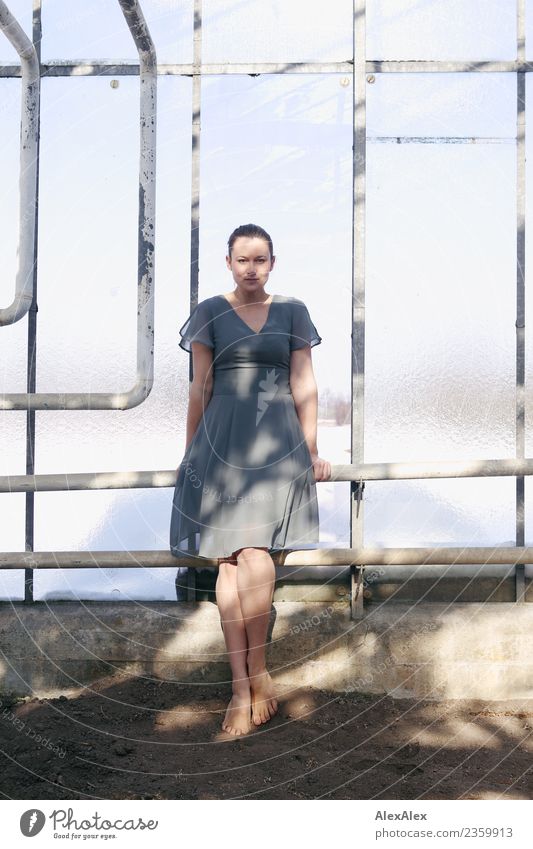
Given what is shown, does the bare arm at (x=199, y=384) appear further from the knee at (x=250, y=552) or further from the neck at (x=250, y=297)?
the knee at (x=250, y=552)

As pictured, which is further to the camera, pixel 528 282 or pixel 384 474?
pixel 528 282

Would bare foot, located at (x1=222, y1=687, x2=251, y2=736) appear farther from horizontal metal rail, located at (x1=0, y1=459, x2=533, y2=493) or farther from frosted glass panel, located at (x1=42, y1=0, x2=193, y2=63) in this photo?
frosted glass panel, located at (x1=42, y1=0, x2=193, y2=63)

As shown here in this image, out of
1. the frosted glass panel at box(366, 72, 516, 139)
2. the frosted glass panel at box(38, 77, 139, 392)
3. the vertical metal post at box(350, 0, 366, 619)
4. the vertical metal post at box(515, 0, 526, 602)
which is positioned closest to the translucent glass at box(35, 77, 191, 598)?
the frosted glass panel at box(38, 77, 139, 392)

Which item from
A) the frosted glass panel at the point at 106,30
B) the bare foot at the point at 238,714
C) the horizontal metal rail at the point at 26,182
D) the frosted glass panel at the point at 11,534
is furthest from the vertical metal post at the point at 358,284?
the frosted glass panel at the point at 11,534

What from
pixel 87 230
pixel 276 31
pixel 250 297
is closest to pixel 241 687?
pixel 250 297

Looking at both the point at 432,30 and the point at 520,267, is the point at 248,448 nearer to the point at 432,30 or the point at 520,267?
the point at 520,267

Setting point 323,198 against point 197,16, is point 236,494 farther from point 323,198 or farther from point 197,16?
point 197,16

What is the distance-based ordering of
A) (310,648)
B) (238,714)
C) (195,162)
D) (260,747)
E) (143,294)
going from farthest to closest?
(195,162) < (310,648) < (143,294) < (238,714) < (260,747)

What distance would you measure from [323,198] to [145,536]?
1582mm

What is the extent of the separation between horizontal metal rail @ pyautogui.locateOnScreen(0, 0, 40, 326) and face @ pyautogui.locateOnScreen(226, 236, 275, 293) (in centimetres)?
72

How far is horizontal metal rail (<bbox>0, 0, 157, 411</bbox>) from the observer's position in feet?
10.9

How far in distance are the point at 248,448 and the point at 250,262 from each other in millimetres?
660

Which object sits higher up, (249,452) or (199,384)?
(199,384)

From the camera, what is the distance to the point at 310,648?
11.9ft
